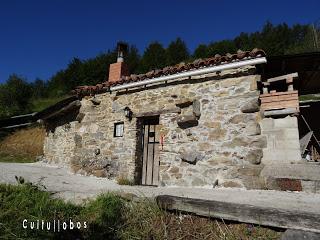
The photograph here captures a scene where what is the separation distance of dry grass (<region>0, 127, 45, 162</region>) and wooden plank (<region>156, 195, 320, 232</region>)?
42.1ft

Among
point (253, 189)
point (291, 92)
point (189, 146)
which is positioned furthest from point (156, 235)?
point (291, 92)

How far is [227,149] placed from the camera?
21.9 feet

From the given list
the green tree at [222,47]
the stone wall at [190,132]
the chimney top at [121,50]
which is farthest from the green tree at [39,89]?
the stone wall at [190,132]

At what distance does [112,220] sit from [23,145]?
55.0 ft

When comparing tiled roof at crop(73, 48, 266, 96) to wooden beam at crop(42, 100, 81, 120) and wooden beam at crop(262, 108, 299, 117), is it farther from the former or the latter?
wooden beam at crop(262, 108, 299, 117)

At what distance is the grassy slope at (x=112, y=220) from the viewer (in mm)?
3486

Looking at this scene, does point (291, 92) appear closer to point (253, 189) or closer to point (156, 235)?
point (253, 189)

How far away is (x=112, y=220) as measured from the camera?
159 inches

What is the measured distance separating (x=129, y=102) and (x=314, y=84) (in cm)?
536

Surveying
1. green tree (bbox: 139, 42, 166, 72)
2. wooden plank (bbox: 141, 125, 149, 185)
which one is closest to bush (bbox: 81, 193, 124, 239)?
wooden plank (bbox: 141, 125, 149, 185)

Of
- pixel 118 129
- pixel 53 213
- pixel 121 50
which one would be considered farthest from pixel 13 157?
pixel 53 213

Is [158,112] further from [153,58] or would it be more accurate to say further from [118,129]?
[153,58]

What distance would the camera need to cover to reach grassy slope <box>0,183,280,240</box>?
349 cm

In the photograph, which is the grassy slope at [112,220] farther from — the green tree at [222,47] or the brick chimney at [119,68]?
the green tree at [222,47]
